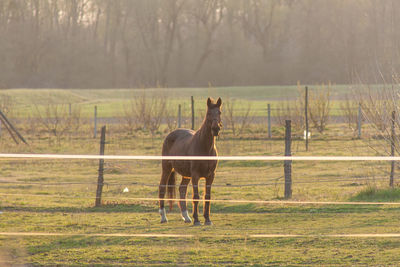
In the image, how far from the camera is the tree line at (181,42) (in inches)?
3423

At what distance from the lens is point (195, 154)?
952cm

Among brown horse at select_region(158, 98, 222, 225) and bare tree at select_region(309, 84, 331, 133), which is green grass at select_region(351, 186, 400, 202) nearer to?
brown horse at select_region(158, 98, 222, 225)

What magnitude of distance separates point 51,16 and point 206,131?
297 ft

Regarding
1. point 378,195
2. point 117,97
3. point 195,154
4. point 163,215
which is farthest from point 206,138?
point 117,97

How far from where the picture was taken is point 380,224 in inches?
376

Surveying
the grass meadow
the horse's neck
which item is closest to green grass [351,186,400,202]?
the grass meadow

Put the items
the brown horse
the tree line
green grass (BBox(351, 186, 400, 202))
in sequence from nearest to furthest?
the brown horse < green grass (BBox(351, 186, 400, 202)) < the tree line

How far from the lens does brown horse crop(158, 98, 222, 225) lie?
9.27 m

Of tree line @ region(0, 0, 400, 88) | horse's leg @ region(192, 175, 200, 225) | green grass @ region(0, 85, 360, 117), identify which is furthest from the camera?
tree line @ region(0, 0, 400, 88)

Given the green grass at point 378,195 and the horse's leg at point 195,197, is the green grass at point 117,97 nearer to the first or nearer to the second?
the green grass at point 378,195

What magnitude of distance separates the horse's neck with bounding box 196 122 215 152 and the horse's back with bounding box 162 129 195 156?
0.45 metres

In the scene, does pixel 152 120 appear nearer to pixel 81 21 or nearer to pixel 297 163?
pixel 297 163

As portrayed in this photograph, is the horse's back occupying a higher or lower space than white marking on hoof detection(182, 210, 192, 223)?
higher

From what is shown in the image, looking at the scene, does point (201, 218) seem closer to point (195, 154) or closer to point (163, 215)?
point (163, 215)
